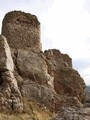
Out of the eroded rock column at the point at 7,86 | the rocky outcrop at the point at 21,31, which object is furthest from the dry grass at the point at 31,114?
the rocky outcrop at the point at 21,31

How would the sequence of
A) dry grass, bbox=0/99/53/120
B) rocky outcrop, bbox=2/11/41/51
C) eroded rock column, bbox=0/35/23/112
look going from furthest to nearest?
1. rocky outcrop, bbox=2/11/41/51
2. eroded rock column, bbox=0/35/23/112
3. dry grass, bbox=0/99/53/120

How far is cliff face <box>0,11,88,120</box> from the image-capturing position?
22016 millimetres

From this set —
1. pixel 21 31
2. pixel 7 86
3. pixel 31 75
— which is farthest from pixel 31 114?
pixel 21 31

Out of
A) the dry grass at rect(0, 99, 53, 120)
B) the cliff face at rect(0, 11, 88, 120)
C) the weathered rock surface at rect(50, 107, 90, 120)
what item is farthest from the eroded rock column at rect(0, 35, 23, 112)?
the weathered rock surface at rect(50, 107, 90, 120)

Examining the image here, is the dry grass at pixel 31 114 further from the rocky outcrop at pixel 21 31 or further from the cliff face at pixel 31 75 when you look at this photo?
the rocky outcrop at pixel 21 31

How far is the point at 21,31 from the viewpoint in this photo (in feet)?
91.4

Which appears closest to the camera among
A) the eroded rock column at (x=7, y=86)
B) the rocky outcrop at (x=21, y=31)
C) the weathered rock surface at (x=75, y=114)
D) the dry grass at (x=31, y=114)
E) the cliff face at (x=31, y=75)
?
the weathered rock surface at (x=75, y=114)

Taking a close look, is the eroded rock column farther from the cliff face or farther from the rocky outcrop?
the rocky outcrop

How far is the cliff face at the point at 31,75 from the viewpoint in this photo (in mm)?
22016

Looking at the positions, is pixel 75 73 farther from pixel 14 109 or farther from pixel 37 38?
pixel 14 109

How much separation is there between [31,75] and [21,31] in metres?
4.79

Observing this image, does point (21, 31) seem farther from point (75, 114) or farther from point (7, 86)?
point (75, 114)

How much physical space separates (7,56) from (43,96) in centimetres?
403

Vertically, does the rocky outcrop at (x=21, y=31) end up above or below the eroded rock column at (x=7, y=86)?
above
